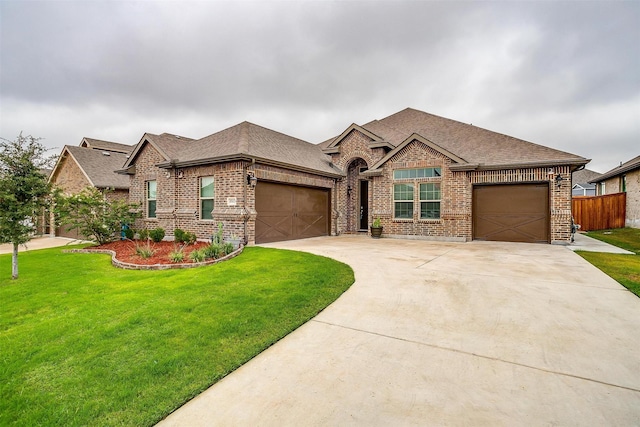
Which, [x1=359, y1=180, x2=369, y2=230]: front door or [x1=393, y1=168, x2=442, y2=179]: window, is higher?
[x1=393, y1=168, x2=442, y2=179]: window

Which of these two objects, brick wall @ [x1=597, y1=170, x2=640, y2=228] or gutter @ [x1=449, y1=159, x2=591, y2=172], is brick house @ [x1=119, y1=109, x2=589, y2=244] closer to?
gutter @ [x1=449, y1=159, x2=591, y2=172]

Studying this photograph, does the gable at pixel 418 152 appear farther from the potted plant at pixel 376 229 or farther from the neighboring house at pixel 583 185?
the neighboring house at pixel 583 185

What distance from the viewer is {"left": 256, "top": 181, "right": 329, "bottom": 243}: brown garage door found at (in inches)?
482

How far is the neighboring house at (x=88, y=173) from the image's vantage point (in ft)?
60.0

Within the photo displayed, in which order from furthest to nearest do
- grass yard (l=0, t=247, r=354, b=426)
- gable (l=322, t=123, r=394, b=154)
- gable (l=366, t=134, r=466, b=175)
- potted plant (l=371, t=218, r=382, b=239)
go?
gable (l=322, t=123, r=394, b=154) < potted plant (l=371, t=218, r=382, b=239) < gable (l=366, t=134, r=466, b=175) < grass yard (l=0, t=247, r=354, b=426)

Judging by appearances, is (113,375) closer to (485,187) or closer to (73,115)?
(485,187)

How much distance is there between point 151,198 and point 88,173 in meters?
6.93

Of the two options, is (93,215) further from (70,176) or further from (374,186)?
(374,186)

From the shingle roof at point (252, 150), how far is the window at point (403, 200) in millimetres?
3352

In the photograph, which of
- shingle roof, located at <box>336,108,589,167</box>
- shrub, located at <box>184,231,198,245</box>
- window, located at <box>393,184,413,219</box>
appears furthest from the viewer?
window, located at <box>393,184,413,219</box>

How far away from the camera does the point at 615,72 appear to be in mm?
15195

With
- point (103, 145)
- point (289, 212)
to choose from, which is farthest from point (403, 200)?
point (103, 145)

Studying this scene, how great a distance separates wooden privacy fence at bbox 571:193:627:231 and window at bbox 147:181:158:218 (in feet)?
76.2

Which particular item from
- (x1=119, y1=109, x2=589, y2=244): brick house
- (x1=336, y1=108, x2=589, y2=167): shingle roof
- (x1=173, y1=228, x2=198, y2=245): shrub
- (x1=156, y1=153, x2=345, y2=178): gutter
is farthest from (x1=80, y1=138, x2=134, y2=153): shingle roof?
(x1=336, y1=108, x2=589, y2=167): shingle roof
